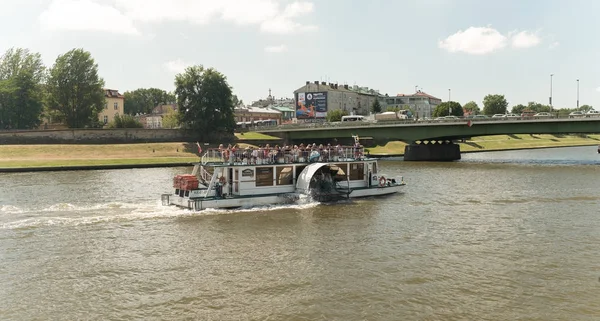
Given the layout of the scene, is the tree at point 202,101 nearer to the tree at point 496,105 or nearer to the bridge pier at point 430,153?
the bridge pier at point 430,153

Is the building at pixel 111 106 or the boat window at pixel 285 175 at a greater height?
the building at pixel 111 106

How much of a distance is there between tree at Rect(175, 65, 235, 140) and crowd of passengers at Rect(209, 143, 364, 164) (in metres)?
54.0

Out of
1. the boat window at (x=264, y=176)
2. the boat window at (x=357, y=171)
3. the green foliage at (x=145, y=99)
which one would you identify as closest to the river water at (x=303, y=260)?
the boat window at (x=264, y=176)

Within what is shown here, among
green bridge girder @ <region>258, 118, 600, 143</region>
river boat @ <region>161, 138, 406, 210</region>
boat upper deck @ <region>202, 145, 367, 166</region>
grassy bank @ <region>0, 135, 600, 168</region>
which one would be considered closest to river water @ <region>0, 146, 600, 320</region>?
river boat @ <region>161, 138, 406, 210</region>

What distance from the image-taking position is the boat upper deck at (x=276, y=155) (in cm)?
3309

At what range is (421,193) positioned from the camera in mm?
39969

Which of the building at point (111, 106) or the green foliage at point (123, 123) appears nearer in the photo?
the green foliage at point (123, 123)

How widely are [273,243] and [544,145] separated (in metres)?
120

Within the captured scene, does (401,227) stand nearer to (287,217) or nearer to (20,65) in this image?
(287,217)

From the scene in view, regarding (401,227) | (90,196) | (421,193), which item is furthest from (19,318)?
(421,193)

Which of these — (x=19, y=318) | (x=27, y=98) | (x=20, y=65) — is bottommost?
(x=19, y=318)

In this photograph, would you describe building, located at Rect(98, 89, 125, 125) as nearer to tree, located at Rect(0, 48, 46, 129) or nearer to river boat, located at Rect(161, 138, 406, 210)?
tree, located at Rect(0, 48, 46, 129)

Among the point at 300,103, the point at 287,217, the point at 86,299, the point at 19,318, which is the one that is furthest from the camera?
the point at 300,103

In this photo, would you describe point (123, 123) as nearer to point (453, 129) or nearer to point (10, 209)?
point (453, 129)
